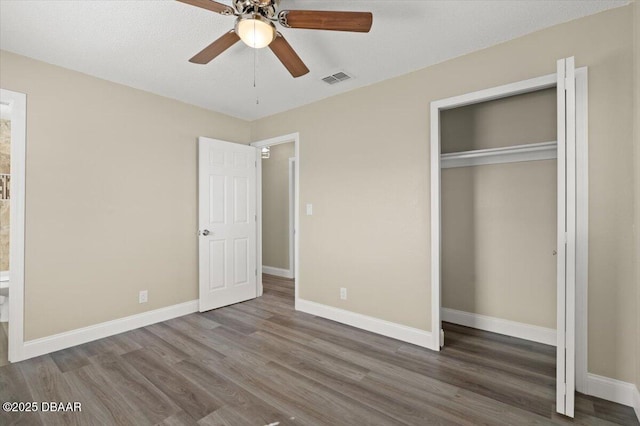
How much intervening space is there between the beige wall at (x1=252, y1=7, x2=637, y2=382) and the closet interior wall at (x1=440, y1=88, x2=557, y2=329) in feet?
2.13

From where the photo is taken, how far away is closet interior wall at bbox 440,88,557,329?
9.59ft

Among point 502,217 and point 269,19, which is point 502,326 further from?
point 269,19

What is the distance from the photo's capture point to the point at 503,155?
309 centimetres

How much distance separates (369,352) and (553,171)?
94.0 inches

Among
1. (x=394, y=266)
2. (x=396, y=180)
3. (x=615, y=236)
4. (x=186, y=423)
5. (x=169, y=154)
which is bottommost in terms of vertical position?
(x=186, y=423)

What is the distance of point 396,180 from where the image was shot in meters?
3.12

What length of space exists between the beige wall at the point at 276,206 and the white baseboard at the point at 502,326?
3.29m

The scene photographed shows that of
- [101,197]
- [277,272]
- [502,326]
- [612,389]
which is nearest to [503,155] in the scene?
[502,326]

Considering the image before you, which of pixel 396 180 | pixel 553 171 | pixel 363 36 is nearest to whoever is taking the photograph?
pixel 363 36

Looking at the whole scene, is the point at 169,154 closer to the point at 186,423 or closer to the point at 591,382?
the point at 186,423

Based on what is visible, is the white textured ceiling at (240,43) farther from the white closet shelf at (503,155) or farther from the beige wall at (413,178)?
the white closet shelf at (503,155)

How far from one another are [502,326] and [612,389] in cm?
108

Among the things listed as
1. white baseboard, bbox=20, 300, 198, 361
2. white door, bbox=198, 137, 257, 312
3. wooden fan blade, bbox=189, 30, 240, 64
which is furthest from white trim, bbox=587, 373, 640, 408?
white baseboard, bbox=20, 300, 198, 361

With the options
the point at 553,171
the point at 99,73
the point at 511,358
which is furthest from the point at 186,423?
the point at 553,171
